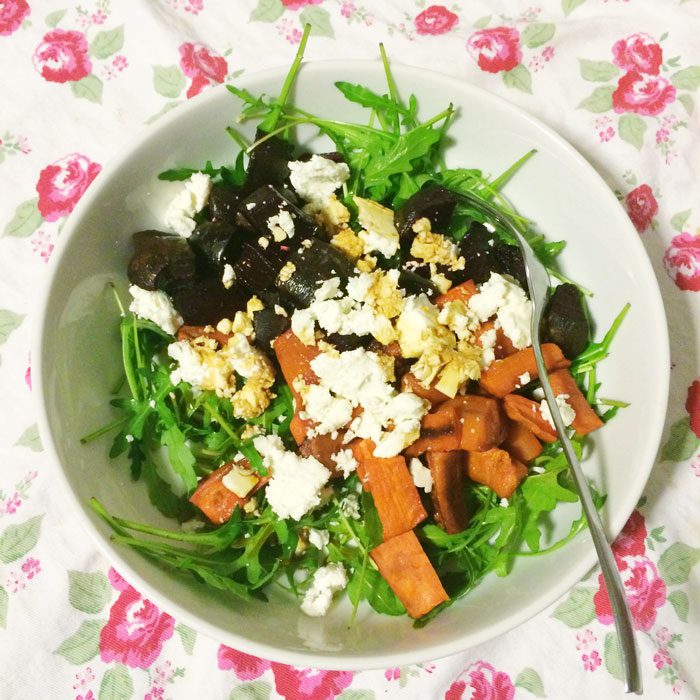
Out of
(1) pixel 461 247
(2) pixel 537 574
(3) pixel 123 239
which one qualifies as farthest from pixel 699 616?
(3) pixel 123 239

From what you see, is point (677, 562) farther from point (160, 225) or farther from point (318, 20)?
point (318, 20)

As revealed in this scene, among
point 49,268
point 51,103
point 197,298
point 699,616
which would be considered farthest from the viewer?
point 51,103

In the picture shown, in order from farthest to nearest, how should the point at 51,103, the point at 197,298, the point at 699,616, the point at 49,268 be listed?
the point at 51,103
the point at 699,616
the point at 197,298
the point at 49,268

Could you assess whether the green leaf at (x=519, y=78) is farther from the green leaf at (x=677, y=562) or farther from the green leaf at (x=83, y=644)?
the green leaf at (x=83, y=644)

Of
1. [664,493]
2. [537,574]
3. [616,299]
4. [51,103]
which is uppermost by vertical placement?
[51,103]

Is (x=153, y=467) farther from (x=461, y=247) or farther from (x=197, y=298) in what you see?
(x=461, y=247)

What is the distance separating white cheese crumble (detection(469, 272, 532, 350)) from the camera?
78.7 inches

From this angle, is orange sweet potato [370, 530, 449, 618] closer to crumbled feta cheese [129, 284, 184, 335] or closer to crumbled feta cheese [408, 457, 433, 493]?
crumbled feta cheese [408, 457, 433, 493]

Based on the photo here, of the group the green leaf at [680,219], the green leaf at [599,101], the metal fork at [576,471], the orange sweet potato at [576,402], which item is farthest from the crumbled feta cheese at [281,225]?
the green leaf at [680,219]

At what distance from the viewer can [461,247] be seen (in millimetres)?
2137

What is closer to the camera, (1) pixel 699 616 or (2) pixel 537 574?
(2) pixel 537 574

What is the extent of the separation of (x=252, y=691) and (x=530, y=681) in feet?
3.01

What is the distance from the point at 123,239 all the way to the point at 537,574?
1.59m

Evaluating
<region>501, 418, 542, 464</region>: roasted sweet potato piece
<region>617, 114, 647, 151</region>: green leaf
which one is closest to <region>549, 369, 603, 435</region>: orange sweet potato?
<region>501, 418, 542, 464</region>: roasted sweet potato piece
